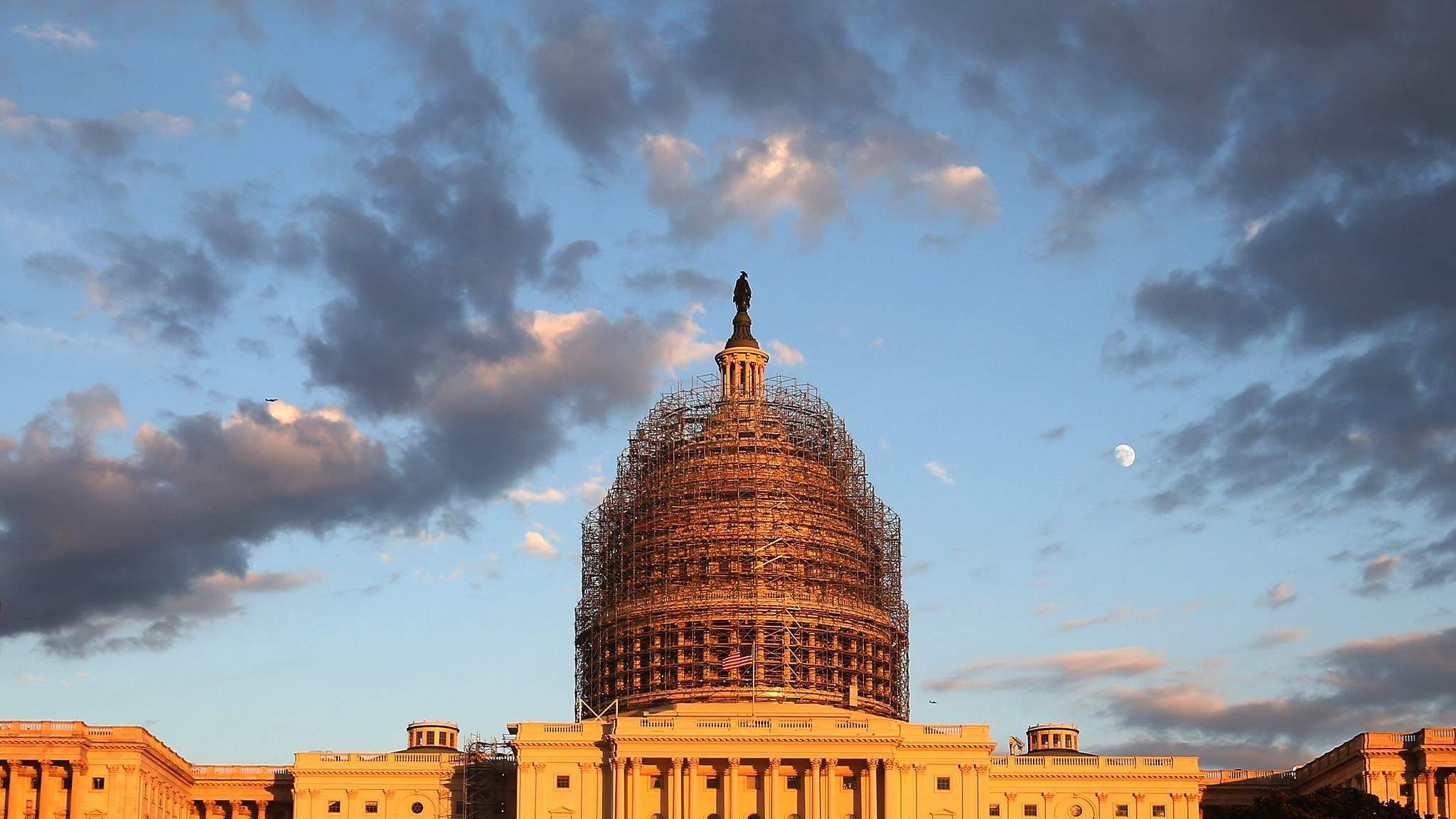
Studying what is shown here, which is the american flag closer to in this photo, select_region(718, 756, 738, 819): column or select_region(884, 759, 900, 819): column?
select_region(718, 756, 738, 819): column

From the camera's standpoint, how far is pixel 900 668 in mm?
170000

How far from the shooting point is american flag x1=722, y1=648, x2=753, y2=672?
15725 cm

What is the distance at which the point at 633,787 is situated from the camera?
145500mm

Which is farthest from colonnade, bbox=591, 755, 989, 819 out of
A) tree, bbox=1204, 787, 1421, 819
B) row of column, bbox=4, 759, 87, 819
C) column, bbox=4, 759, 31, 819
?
column, bbox=4, 759, 31, 819

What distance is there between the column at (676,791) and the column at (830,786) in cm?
873

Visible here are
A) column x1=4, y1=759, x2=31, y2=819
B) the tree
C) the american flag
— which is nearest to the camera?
the tree

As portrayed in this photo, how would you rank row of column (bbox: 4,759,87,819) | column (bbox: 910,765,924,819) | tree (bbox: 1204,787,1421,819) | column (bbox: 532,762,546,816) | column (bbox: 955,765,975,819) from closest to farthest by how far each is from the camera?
1. tree (bbox: 1204,787,1421,819)
2. column (bbox: 532,762,546,816)
3. column (bbox: 910,765,924,819)
4. column (bbox: 955,765,975,819)
5. row of column (bbox: 4,759,87,819)

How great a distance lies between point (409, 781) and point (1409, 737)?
64.1m

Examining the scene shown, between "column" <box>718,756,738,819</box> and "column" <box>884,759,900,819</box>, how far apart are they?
30.0 feet

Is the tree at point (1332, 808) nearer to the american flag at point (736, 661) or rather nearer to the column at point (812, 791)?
the column at point (812, 791)

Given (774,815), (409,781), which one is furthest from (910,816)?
(409,781)

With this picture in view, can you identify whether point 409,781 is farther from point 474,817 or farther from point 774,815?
point 774,815

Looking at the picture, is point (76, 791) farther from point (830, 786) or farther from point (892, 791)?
point (892, 791)

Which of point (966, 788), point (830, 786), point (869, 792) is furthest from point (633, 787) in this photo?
point (966, 788)
